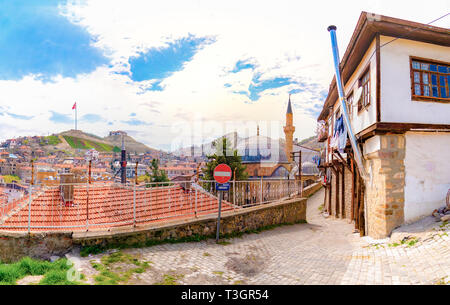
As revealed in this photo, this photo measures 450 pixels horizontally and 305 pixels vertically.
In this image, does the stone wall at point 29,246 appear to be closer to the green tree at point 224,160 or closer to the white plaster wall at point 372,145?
the white plaster wall at point 372,145

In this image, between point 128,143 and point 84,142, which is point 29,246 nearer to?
point 84,142

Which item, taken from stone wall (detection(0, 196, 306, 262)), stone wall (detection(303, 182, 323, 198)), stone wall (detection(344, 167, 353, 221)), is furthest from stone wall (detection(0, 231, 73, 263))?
stone wall (detection(303, 182, 323, 198))

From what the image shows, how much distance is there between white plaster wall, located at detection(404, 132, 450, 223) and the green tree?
18984 millimetres

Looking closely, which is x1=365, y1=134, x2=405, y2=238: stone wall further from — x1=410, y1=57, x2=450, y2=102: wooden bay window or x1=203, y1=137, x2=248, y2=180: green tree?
x1=203, y1=137, x2=248, y2=180: green tree

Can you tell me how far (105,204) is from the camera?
8172 millimetres

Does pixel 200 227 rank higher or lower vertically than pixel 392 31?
lower

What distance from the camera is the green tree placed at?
1043 inches

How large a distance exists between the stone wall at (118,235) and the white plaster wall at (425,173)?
4890 millimetres

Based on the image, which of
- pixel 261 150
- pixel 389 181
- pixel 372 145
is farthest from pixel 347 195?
pixel 261 150

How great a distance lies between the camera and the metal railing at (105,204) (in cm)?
634

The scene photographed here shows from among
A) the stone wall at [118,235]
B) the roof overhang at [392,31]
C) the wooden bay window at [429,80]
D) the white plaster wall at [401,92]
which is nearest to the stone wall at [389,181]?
the white plaster wall at [401,92]

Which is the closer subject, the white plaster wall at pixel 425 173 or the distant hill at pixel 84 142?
the white plaster wall at pixel 425 173

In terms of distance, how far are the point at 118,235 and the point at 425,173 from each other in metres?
8.85
